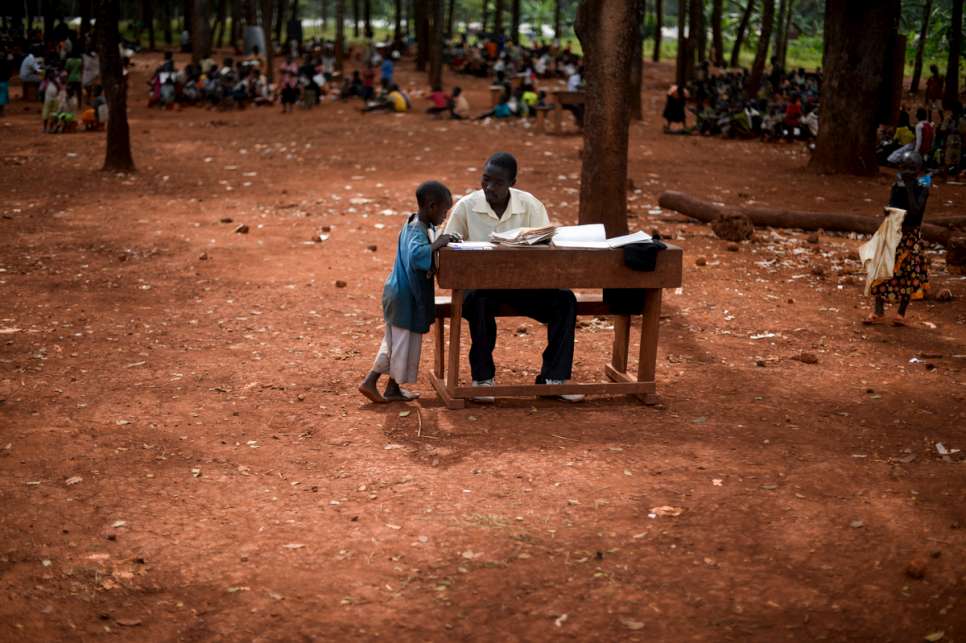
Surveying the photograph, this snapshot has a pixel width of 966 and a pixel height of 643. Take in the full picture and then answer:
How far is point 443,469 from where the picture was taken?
5.25 m

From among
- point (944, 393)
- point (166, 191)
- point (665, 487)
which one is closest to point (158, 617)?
point (665, 487)

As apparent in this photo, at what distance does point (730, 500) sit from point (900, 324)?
4.22 metres

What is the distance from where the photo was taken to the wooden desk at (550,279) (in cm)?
593

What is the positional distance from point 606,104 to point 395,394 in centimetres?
364

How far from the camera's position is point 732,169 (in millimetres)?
17562

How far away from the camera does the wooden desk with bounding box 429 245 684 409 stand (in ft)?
19.4

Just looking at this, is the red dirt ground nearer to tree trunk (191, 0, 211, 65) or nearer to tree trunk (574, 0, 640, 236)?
tree trunk (574, 0, 640, 236)

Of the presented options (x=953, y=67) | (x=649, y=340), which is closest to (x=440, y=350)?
(x=649, y=340)

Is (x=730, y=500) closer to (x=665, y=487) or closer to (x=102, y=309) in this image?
(x=665, y=487)

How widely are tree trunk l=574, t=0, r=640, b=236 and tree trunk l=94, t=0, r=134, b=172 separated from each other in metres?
8.36

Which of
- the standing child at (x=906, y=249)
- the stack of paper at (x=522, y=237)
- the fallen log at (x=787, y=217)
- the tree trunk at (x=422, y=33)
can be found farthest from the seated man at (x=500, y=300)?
the tree trunk at (x=422, y=33)

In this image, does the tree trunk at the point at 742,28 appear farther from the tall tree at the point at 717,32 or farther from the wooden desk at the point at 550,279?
the wooden desk at the point at 550,279

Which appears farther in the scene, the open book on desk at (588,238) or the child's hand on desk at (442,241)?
the open book on desk at (588,238)

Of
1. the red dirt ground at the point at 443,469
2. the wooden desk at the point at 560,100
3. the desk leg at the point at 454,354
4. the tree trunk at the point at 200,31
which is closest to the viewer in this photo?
the red dirt ground at the point at 443,469
